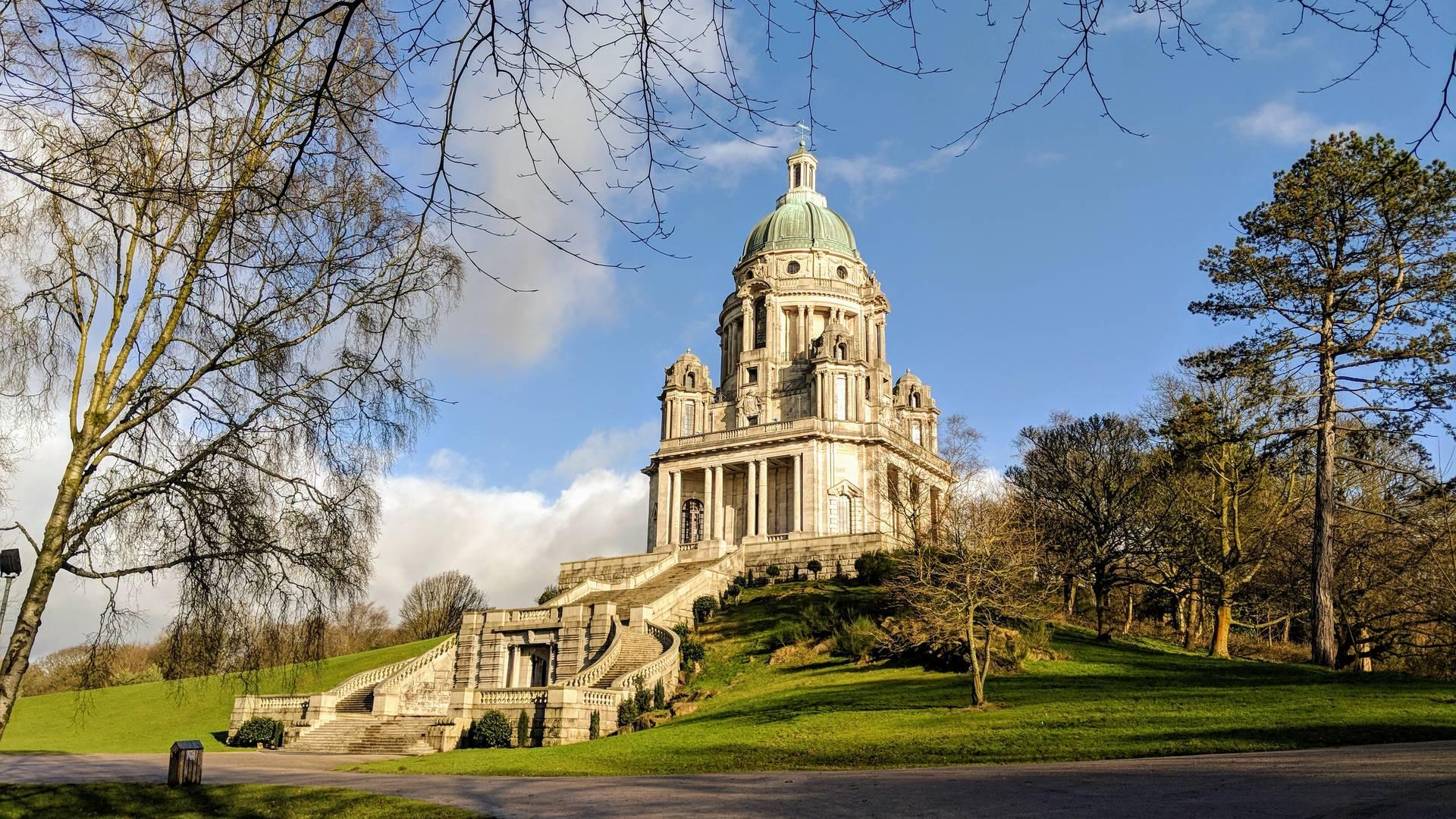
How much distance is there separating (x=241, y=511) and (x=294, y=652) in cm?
189

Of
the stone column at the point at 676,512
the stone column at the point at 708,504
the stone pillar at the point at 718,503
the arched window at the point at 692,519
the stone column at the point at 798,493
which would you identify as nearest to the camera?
the stone column at the point at 798,493

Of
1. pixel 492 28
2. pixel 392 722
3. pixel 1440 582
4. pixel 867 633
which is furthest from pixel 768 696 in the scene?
pixel 492 28

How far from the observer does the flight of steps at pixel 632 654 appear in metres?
35.5

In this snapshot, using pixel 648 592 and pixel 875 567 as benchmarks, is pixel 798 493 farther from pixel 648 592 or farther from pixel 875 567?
pixel 648 592

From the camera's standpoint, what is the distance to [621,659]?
36.8 meters

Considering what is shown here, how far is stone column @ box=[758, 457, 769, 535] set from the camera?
61.6 metres

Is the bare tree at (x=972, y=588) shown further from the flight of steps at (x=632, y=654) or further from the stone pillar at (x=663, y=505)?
the stone pillar at (x=663, y=505)

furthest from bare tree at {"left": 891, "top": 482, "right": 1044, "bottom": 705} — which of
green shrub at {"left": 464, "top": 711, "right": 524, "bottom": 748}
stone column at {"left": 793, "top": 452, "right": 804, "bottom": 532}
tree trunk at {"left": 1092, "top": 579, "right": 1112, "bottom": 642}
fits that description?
stone column at {"left": 793, "top": 452, "right": 804, "bottom": 532}

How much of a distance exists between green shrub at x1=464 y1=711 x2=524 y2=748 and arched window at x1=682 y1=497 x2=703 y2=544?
116 ft

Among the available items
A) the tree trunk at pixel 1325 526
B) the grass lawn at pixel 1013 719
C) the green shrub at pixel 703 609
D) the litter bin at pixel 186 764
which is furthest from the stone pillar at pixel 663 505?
the litter bin at pixel 186 764

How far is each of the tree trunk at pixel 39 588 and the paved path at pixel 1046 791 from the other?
217 inches

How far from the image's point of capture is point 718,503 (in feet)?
211

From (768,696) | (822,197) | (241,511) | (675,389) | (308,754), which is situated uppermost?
(822,197)

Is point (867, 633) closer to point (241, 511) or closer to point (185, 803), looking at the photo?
point (185, 803)
